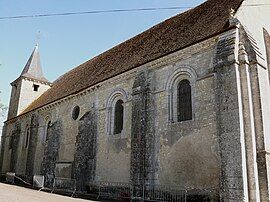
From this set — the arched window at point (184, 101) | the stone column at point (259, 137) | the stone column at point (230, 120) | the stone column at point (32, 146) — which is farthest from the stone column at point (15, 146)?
the stone column at point (259, 137)

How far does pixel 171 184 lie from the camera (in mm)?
12812

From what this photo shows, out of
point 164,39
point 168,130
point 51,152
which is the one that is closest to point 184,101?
point 168,130

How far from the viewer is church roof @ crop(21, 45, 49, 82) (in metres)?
33.8

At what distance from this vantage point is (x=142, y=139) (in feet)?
46.3

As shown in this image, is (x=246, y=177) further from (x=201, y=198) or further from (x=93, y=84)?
(x=93, y=84)

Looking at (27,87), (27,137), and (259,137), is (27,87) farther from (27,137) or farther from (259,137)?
(259,137)

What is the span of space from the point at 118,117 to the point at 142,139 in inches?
136

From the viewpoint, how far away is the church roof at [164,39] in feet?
45.2

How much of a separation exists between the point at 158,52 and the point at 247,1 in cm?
509

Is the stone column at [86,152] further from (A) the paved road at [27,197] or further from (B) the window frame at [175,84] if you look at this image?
(B) the window frame at [175,84]

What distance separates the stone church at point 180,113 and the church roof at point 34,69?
13.8m

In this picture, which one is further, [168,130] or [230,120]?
[168,130]

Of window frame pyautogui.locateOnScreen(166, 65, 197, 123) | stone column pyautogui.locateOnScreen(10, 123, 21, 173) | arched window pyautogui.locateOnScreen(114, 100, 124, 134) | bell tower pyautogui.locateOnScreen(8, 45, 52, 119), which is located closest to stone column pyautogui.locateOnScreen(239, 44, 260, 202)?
window frame pyautogui.locateOnScreen(166, 65, 197, 123)

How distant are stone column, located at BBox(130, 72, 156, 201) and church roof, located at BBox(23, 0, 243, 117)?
1823mm
